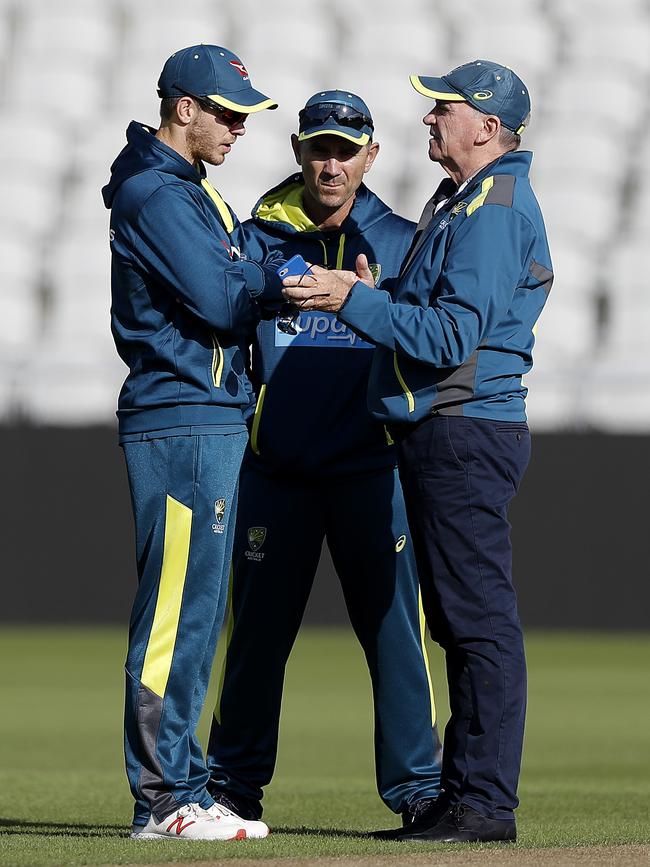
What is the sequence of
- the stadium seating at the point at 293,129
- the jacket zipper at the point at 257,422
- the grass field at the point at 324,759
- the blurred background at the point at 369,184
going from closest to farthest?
the grass field at the point at 324,759
the jacket zipper at the point at 257,422
the blurred background at the point at 369,184
the stadium seating at the point at 293,129

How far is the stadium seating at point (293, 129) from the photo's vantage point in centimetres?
1288

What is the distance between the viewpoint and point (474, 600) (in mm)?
4359

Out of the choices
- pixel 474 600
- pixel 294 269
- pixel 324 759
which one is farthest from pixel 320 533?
pixel 324 759

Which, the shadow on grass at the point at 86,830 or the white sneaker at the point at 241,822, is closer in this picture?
the white sneaker at the point at 241,822

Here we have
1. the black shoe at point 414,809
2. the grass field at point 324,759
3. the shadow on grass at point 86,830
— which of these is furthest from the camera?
the black shoe at point 414,809

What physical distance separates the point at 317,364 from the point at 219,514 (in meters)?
0.84

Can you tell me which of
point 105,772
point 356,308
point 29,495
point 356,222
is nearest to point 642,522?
point 29,495

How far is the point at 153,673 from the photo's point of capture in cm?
433

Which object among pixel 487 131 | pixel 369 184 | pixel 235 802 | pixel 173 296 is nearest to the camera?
pixel 173 296

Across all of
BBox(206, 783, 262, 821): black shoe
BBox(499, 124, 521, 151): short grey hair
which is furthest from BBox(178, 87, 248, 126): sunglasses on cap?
BBox(206, 783, 262, 821): black shoe

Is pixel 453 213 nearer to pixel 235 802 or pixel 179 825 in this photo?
pixel 179 825

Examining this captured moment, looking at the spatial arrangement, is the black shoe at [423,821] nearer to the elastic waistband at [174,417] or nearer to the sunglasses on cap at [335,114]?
the elastic waistband at [174,417]

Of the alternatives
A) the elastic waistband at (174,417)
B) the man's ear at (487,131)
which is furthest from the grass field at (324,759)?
the man's ear at (487,131)

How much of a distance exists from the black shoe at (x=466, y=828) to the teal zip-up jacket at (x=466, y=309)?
104 centimetres
